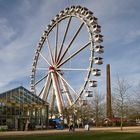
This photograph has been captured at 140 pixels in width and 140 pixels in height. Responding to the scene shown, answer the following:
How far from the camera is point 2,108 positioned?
59.0 m

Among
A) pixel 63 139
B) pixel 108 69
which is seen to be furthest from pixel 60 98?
pixel 108 69

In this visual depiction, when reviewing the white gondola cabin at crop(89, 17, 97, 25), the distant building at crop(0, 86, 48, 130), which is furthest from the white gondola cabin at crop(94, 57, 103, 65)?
the distant building at crop(0, 86, 48, 130)

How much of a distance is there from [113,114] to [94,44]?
43165mm

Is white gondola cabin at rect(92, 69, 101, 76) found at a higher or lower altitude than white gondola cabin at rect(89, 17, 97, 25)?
lower

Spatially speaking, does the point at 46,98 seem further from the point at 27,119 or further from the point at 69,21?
the point at 69,21

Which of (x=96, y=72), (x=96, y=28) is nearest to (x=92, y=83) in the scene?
(x=96, y=72)

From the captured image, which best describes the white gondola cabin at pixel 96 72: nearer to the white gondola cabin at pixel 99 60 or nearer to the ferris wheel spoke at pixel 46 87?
the white gondola cabin at pixel 99 60

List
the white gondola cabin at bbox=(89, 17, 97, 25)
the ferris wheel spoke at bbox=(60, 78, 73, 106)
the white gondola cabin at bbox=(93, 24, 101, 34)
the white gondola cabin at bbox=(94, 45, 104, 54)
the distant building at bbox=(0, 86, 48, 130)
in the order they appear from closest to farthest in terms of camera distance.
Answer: the white gondola cabin at bbox=(94, 45, 104, 54) → the distant building at bbox=(0, 86, 48, 130) → the white gondola cabin at bbox=(93, 24, 101, 34) → the white gondola cabin at bbox=(89, 17, 97, 25) → the ferris wheel spoke at bbox=(60, 78, 73, 106)

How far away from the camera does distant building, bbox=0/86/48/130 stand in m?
59.2

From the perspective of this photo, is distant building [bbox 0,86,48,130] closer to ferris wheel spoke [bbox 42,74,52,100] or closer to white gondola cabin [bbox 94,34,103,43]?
ferris wheel spoke [bbox 42,74,52,100]

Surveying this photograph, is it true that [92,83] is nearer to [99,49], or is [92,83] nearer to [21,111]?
[99,49]

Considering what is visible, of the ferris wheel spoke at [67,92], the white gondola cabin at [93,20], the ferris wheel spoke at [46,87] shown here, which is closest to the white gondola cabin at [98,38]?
the white gondola cabin at [93,20]

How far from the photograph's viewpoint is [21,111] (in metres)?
61.8

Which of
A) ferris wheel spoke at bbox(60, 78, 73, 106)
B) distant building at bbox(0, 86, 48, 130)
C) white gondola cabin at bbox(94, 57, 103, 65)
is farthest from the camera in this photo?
ferris wheel spoke at bbox(60, 78, 73, 106)
